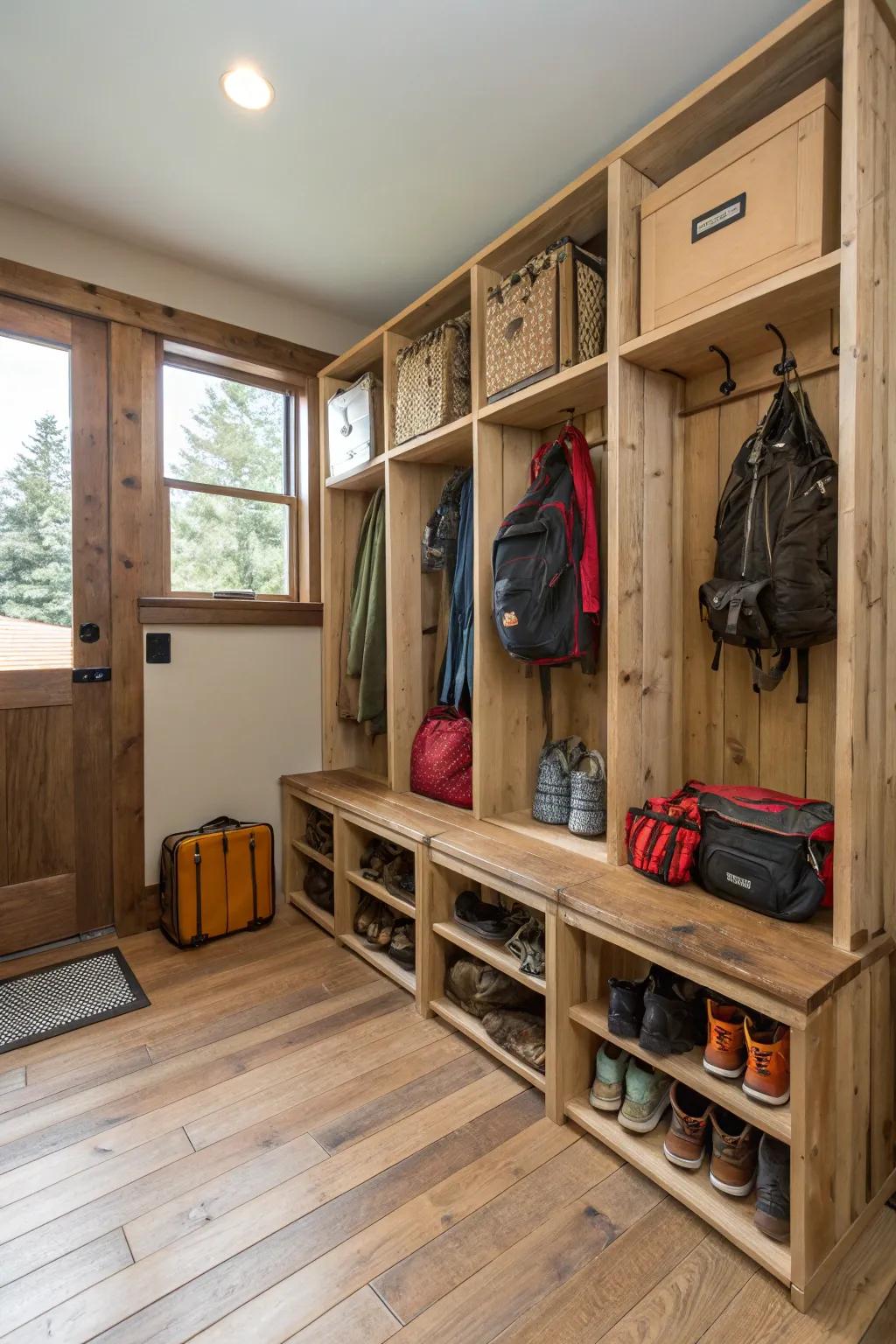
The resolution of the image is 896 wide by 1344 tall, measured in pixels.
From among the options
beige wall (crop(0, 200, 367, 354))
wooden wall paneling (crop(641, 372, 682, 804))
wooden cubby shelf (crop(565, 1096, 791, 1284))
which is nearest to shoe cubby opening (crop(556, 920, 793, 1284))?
wooden cubby shelf (crop(565, 1096, 791, 1284))

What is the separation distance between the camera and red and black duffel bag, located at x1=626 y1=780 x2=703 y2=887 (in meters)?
1.62

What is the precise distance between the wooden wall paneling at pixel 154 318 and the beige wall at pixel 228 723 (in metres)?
1.19

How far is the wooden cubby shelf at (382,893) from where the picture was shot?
228 centimetres

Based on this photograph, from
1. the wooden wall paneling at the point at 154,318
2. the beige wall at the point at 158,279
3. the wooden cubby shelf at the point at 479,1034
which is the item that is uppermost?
the beige wall at the point at 158,279

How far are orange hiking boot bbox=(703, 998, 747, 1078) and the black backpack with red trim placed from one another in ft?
3.24

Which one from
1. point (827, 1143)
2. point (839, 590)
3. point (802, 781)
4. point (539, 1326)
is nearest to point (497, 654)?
point (802, 781)

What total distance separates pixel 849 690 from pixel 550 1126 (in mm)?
1263

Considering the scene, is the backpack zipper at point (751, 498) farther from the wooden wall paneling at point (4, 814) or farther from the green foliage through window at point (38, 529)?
the wooden wall paneling at point (4, 814)

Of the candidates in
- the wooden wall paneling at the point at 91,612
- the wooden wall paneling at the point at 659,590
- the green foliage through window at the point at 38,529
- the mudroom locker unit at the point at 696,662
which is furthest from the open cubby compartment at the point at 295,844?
the wooden wall paneling at the point at 659,590

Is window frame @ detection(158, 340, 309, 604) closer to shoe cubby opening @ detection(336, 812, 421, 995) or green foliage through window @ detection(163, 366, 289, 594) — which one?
green foliage through window @ detection(163, 366, 289, 594)

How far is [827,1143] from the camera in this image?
1241 millimetres

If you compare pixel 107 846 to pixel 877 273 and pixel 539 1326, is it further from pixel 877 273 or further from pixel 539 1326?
pixel 877 273

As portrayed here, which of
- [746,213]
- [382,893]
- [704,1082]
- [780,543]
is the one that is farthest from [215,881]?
[746,213]

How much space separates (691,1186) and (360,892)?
156cm
